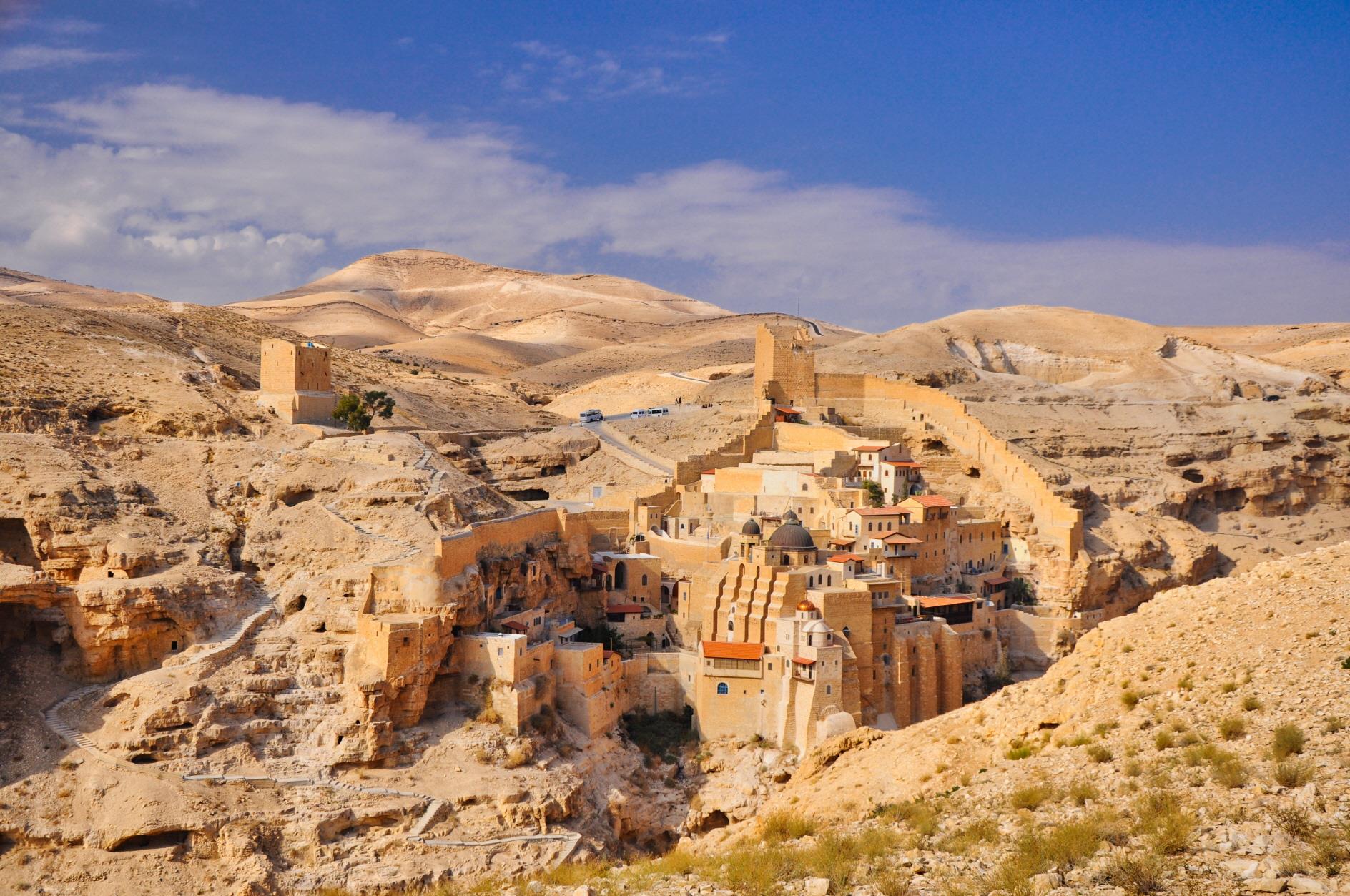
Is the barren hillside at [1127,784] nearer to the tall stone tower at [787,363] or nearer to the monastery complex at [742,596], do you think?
the monastery complex at [742,596]

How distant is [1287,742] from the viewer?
→ 12648 millimetres

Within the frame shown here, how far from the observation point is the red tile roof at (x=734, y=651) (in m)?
32.8

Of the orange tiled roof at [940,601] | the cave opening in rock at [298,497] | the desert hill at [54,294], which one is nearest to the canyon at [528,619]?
the cave opening in rock at [298,497]

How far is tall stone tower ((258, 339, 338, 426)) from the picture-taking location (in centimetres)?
4000

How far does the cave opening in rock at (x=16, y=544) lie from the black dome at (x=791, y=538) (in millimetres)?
18083

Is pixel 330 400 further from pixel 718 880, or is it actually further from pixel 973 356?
pixel 973 356

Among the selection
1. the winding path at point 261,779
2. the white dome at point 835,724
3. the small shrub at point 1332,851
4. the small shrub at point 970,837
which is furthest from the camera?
the white dome at point 835,724

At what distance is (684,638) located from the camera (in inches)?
1427

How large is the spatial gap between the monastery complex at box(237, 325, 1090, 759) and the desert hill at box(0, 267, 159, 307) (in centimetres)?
7037

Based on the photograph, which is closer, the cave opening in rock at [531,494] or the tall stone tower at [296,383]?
the tall stone tower at [296,383]

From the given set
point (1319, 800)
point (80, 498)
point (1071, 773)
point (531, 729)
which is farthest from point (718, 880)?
point (80, 498)

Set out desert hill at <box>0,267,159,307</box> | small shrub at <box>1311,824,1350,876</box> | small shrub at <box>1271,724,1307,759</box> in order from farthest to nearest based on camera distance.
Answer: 1. desert hill at <box>0,267,159,307</box>
2. small shrub at <box>1271,724,1307,759</box>
3. small shrub at <box>1311,824,1350,876</box>

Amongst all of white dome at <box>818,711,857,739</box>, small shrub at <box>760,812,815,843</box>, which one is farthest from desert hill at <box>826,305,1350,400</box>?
small shrub at <box>760,812,815,843</box>

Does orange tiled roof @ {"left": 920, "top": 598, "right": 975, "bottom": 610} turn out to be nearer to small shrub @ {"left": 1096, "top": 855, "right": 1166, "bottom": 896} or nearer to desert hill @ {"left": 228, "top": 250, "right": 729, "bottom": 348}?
small shrub @ {"left": 1096, "top": 855, "right": 1166, "bottom": 896}
